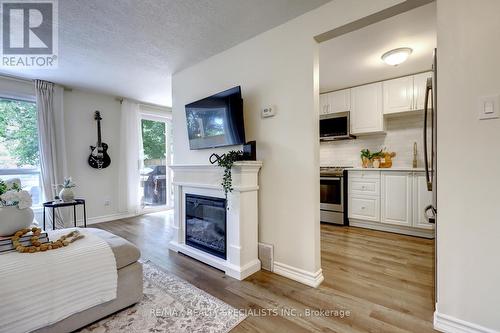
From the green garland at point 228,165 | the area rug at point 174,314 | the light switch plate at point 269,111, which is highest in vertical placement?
the light switch plate at point 269,111

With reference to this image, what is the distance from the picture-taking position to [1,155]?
3258 mm

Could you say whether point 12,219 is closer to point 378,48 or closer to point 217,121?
point 217,121

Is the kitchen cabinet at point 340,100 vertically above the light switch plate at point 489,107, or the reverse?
the kitchen cabinet at point 340,100

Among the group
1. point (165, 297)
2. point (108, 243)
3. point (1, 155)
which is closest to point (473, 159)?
point (165, 297)

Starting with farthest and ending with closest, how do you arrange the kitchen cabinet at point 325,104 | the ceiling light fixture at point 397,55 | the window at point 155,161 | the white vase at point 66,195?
1. the window at point 155,161
2. the kitchen cabinet at point 325,104
3. the white vase at point 66,195
4. the ceiling light fixture at point 397,55

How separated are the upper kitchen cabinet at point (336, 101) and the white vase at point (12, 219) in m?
4.00

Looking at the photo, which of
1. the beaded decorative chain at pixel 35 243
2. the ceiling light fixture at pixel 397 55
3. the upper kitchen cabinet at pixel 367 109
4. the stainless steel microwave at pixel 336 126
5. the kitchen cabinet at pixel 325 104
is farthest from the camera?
the kitchen cabinet at pixel 325 104

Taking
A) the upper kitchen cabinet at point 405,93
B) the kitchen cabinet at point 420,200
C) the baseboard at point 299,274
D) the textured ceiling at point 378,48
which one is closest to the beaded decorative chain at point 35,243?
the baseboard at point 299,274

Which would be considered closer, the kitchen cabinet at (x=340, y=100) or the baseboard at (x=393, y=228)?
the baseboard at (x=393, y=228)

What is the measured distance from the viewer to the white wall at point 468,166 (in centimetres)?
123

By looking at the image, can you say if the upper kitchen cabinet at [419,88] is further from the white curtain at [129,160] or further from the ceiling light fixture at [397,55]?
the white curtain at [129,160]

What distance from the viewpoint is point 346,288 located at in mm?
1859

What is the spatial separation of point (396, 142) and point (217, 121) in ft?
9.85

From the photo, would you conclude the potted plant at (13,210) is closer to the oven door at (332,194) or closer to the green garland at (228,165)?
the green garland at (228,165)
